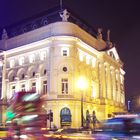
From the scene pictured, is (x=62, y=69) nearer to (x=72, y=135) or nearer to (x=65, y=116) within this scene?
(x=65, y=116)

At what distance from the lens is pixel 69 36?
198ft

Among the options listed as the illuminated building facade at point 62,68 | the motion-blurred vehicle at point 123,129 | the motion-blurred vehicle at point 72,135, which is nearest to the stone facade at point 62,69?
the illuminated building facade at point 62,68

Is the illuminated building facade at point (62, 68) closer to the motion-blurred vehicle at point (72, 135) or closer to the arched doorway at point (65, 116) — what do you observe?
the arched doorway at point (65, 116)

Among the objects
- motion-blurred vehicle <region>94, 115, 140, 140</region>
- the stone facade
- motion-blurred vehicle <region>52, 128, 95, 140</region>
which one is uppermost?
the stone facade

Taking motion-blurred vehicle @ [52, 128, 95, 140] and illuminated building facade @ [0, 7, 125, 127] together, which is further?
illuminated building facade @ [0, 7, 125, 127]

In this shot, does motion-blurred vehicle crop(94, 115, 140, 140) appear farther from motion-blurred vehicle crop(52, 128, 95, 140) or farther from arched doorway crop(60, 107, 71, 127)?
arched doorway crop(60, 107, 71, 127)

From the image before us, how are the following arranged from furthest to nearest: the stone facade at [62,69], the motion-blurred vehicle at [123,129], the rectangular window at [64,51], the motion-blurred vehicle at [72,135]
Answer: the rectangular window at [64,51], the stone facade at [62,69], the motion-blurred vehicle at [72,135], the motion-blurred vehicle at [123,129]

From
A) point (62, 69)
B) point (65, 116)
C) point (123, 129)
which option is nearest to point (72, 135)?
point (123, 129)

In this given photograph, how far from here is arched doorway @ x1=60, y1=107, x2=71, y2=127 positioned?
5869 centimetres

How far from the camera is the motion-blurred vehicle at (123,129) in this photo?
16.2 meters

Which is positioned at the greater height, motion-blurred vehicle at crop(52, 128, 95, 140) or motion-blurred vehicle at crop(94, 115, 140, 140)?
motion-blurred vehicle at crop(94, 115, 140, 140)

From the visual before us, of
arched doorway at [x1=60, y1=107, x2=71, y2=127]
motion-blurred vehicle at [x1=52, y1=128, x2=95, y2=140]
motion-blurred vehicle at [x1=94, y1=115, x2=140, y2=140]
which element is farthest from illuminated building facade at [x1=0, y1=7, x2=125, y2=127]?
motion-blurred vehicle at [x1=94, y1=115, x2=140, y2=140]

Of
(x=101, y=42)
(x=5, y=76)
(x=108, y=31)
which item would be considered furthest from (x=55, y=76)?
(x=108, y=31)

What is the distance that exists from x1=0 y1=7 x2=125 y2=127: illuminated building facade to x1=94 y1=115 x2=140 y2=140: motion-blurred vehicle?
3685cm
